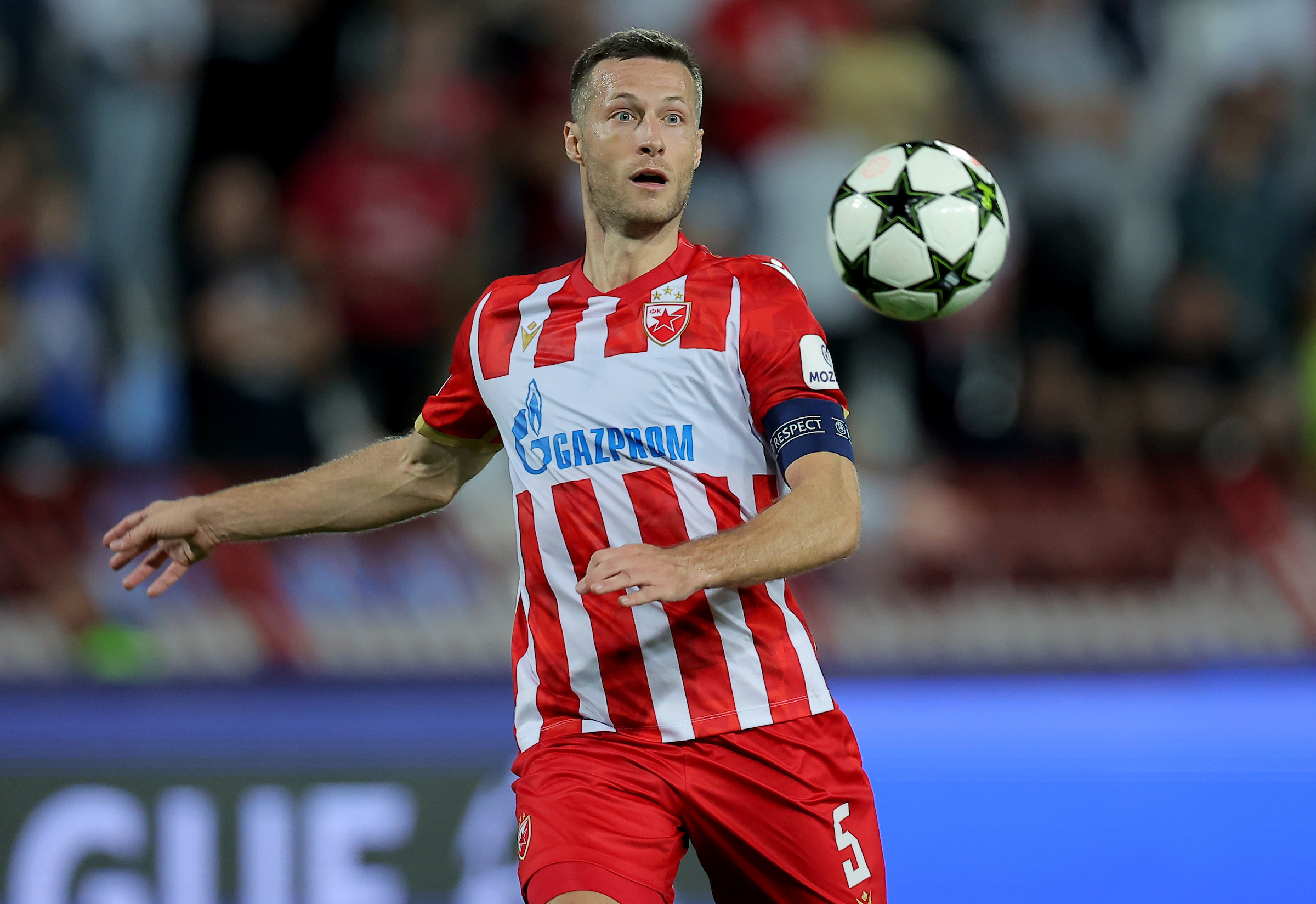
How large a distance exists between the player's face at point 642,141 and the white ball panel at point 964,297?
0.82 m

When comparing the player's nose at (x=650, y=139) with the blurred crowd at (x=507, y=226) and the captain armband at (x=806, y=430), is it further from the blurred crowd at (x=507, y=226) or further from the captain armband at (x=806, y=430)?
the blurred crowd at (x=507, y=226)

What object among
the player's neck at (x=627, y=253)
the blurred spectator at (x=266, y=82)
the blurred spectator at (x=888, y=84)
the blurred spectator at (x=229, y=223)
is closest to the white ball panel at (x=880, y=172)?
the player's neck at (x=627, y=253)

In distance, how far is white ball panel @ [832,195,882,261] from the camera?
4.38 meters

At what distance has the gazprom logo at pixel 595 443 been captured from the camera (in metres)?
3.88

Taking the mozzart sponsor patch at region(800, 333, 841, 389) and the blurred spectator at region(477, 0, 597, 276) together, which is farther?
the blurred spectator at region(477, 0, 597, 276)

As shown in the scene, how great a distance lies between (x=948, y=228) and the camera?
4340mm

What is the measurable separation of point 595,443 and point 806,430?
0.53 meters

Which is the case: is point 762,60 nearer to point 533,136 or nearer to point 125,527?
point 533,136

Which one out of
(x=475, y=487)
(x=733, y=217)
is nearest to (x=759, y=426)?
(x=475, y=487)

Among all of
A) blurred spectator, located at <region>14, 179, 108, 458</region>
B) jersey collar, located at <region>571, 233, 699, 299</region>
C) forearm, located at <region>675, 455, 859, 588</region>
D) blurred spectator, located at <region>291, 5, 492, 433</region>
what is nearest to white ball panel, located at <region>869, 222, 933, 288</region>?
jersey collar, located at <region>571, 233, 699, 299</region>

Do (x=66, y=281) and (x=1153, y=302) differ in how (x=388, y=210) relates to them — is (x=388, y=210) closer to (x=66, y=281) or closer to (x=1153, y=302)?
(x=66, y=281)

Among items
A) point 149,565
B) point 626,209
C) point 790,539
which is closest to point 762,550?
point 790,539

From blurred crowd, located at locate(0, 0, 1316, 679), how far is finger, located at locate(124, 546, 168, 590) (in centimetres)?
302

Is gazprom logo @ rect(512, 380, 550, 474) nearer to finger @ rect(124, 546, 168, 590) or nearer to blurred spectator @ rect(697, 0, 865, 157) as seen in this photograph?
finger @ rect(124, 546, 168, 590)
